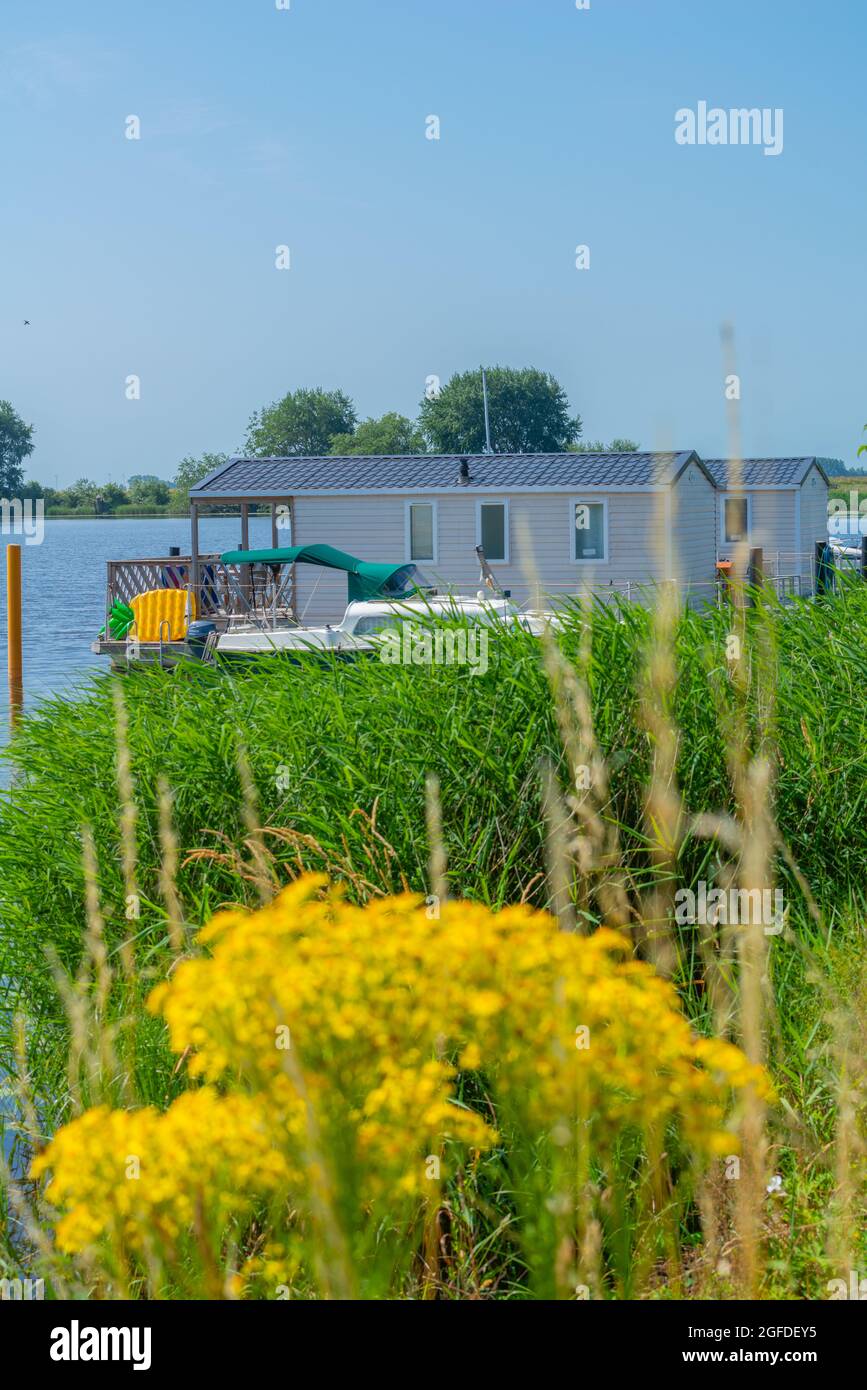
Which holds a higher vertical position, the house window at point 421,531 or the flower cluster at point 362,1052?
the house window at point 421,531

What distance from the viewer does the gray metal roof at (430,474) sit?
2897 cm

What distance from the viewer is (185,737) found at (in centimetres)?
592

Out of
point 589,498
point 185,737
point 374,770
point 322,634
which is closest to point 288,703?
point 185,737

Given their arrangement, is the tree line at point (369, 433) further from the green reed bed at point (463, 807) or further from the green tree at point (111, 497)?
the green reed bed at point (463, 807)

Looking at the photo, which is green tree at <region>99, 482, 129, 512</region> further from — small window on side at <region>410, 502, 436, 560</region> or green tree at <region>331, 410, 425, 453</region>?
small window on side at <region>410, 502, 436, 560</region>

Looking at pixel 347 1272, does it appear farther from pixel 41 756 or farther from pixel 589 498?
pixel 589 498

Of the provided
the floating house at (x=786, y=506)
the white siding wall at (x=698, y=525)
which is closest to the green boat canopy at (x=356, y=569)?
the white siding wall at (x=698, y=525)

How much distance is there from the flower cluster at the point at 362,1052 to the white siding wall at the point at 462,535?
85.0ft

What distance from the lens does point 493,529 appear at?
29.4 m

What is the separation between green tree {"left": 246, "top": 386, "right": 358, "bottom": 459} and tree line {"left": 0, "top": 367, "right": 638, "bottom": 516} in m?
0.08

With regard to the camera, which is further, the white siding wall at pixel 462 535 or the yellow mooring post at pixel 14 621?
the white siding wall at pixel 462 535

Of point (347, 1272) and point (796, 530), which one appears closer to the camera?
point (347, 1272)

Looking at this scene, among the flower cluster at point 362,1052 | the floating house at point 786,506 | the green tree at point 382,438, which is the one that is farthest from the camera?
the green tree at point 382,438
